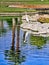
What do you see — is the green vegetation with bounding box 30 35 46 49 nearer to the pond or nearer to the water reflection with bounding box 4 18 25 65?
the pond

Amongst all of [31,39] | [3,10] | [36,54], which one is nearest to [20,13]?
[3,10]

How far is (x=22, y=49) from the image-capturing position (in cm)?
2077

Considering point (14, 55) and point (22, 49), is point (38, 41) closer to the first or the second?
point (22, 49)

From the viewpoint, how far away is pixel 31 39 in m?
24.7

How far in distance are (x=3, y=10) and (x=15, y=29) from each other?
44.7 ft

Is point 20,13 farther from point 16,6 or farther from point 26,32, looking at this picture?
point 26,32

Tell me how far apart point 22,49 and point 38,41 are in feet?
11.1

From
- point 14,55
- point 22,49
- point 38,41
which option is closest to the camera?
point 14,55

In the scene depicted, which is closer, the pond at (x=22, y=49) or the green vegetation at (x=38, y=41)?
the pond at (x=22, y=49)

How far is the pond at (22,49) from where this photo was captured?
58.2 ft

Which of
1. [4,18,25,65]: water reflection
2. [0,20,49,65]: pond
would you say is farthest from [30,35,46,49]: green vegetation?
[4,18,25,65]: water reflection

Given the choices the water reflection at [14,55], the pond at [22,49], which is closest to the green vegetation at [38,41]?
the pond at [22,49]

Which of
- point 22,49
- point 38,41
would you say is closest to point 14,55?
point 22,49

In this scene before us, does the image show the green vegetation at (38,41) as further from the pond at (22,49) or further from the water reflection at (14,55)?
the water reflection at (14,55)
